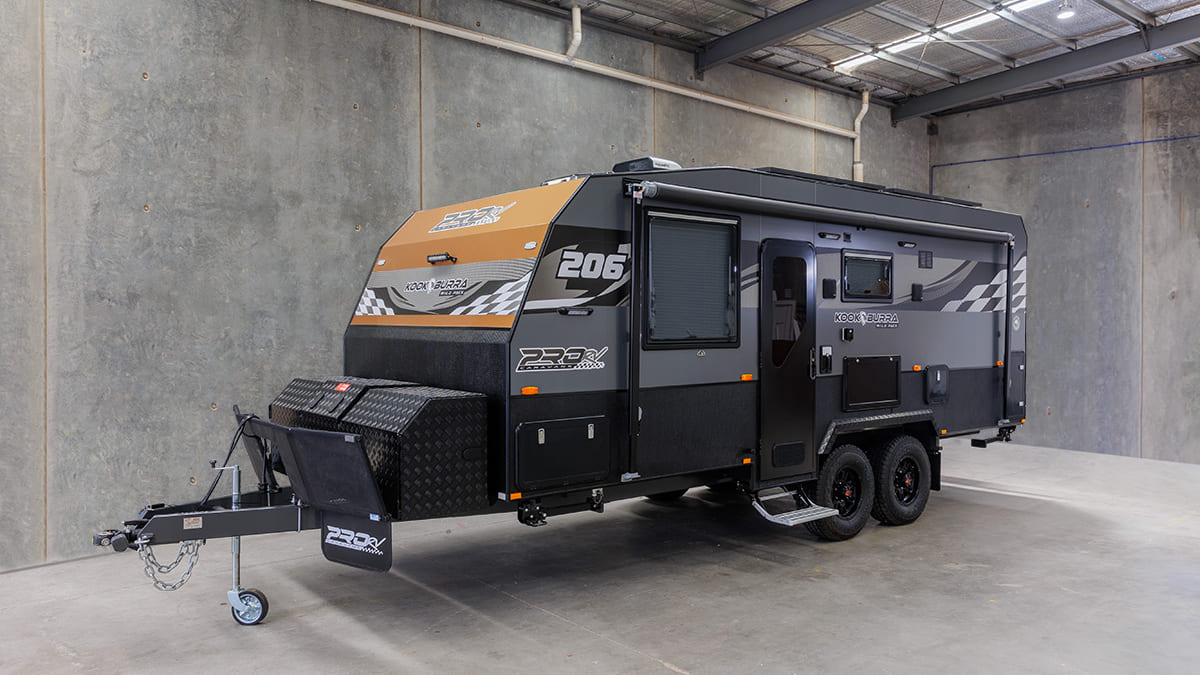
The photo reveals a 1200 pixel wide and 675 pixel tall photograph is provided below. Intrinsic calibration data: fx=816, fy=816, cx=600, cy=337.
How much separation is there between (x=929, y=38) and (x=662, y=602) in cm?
785

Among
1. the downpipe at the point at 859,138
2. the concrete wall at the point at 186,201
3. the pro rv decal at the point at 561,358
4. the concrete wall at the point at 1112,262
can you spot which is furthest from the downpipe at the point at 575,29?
the concrete wall at the point at 1112,262

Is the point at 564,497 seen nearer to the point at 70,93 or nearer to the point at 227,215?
the point at 227,215

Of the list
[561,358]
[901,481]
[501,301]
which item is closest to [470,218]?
[501,301]

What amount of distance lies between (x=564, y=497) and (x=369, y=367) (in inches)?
73.1

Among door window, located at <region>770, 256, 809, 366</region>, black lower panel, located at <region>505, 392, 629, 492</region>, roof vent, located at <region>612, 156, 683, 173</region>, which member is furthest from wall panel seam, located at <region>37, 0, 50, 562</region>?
door window, located at <region>770, 256, 809, 366</region>

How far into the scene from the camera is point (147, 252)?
19.7ft

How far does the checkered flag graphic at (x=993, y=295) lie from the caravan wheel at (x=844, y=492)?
1.71 metres

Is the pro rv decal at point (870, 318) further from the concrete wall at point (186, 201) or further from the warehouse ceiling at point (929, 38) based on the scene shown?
the concrete wall at point (186, 201)

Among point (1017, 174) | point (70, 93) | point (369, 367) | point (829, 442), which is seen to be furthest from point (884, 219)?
point (1017, 174)

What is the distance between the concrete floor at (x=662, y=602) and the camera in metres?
4.04

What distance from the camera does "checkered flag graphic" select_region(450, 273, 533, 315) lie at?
4.42 m

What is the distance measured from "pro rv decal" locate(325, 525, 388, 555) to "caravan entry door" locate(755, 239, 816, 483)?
268 centimetres

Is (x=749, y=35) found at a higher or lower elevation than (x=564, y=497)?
higher

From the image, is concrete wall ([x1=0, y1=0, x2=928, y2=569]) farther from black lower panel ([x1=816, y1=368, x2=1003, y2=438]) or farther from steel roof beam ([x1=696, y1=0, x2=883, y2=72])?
black lower panel ([x1=816, y1=368, x2=1003, y2=438])
